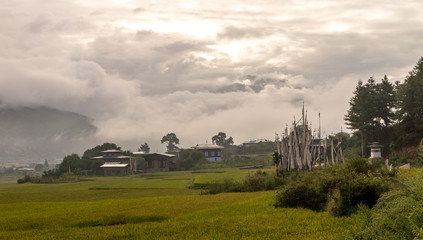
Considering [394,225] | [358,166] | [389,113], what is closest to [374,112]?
[389,113]

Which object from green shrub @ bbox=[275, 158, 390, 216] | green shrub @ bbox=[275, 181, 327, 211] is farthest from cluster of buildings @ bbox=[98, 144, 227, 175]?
green shrub @ bbox=[275, 158, 390, 216]

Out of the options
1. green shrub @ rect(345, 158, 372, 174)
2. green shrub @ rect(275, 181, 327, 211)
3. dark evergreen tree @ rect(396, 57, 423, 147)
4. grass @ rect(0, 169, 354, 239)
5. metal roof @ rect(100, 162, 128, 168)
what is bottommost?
grass @ rect(0, 169, 354, 239)

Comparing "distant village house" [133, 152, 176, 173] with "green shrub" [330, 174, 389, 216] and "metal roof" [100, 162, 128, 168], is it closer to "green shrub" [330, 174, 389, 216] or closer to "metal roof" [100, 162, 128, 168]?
"metal roof" [100, 162, 128, 168]

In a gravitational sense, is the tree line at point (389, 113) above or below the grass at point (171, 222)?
above

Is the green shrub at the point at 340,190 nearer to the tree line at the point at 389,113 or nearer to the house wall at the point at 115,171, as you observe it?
the tree line at the point at 389,113

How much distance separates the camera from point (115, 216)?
2548 centimetres

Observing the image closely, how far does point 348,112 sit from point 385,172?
59.6 metres

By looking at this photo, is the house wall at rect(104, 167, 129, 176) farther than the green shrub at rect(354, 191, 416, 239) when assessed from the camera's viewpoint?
Yes

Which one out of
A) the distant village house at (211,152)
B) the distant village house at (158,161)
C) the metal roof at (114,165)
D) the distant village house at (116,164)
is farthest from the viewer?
the distant village house at (211,152)

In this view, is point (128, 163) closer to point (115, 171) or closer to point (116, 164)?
point (116, 164)

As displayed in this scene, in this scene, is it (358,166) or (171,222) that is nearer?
(171,222)

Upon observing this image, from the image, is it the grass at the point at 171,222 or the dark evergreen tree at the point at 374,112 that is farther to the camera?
the dark evergreen tree at the point at 374,112

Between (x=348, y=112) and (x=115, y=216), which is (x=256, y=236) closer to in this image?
(x=115, y=216)

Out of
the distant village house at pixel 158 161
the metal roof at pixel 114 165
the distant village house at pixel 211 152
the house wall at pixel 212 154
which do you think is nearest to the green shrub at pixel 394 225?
the metal roof at pixel 114 165
